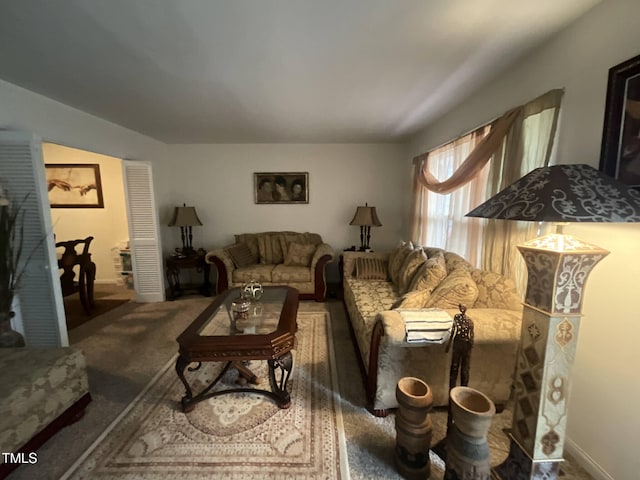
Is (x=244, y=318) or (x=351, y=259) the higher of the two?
(x=351, y=259)

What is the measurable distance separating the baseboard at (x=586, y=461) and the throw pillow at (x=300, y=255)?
303cm

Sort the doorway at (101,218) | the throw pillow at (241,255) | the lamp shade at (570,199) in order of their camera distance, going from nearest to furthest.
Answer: the lamp shade at (570,199)
the throw pillow at (241,255)
the doorway at (101,218)

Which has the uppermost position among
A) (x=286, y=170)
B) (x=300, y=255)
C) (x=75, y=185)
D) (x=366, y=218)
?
(x=286, y=170)

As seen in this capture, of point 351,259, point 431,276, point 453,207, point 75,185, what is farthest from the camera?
point 75,185

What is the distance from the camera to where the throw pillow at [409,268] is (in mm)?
2600

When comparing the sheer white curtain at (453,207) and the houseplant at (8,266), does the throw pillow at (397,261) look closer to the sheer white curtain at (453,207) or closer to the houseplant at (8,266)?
the sheer white curtain at (453,207)

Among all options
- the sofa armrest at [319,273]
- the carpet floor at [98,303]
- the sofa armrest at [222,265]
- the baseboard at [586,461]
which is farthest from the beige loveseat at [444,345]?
the carpet floor at [98,303]

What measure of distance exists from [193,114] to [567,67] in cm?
311

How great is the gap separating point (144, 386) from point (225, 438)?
916 millimetres

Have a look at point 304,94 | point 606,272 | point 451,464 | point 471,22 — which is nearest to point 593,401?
point 606,272

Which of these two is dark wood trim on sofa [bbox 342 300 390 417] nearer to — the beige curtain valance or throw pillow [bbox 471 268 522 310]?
throw pillow [bbox 471 268 522 310]

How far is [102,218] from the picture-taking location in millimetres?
4539

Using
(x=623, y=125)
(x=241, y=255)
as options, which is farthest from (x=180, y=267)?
(x=623, y=125)

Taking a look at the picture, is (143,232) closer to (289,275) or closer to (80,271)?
(80,271)
